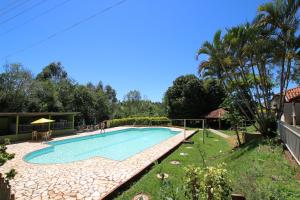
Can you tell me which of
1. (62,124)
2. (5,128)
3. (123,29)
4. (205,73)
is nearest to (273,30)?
(205,73)

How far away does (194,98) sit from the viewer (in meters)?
31.5

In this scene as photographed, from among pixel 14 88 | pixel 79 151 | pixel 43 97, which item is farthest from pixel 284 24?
pixel 14 88

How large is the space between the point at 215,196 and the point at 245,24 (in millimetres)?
11240

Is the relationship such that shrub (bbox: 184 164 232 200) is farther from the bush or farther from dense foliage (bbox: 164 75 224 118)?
dense foliage (bbox: 164 75 224 118)

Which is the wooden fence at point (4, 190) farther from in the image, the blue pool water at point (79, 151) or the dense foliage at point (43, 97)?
the dense foliage at point (43, 97)

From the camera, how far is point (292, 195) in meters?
4.27

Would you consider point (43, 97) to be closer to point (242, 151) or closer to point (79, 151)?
point (79, 151)

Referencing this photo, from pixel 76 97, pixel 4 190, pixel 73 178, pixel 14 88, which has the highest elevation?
pixel 14 88

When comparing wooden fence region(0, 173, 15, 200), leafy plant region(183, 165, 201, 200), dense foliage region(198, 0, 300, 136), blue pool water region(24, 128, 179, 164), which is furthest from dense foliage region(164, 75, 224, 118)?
leafy plant region(183, 165, 201, 200)

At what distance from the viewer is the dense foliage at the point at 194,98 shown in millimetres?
31438

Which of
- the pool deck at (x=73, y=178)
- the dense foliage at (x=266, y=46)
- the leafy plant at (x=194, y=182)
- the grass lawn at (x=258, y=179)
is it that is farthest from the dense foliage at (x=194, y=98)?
the leafy plant at (x=194, y=182)

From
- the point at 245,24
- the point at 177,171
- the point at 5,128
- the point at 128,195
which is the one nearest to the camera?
the point at 128,195

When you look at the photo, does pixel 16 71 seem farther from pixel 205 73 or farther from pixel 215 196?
pixel 215 196

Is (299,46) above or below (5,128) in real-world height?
above
